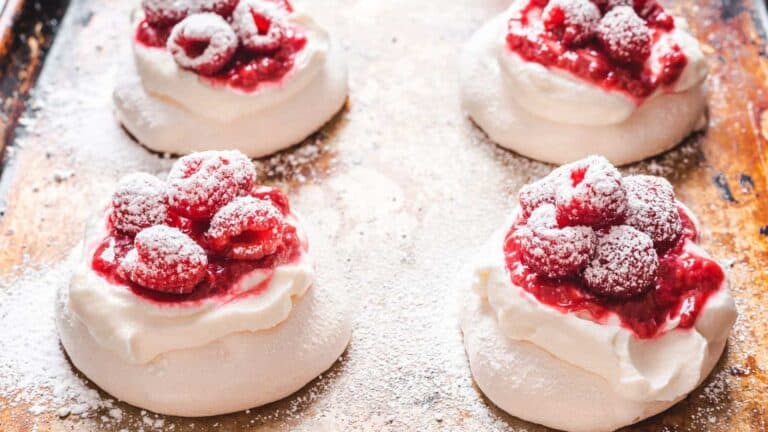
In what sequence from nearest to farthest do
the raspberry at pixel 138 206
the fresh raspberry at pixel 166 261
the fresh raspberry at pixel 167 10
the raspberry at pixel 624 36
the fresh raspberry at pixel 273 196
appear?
the fresh raspberry at pixel 166 261 < the raspberry at pixel 138 206 < the fresh raspberry at pixel 273 196 < the raspberry at pixel 624 36 < the fresh raspberry at pixel 167 10

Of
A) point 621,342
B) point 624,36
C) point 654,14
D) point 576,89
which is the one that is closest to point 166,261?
point 621,342

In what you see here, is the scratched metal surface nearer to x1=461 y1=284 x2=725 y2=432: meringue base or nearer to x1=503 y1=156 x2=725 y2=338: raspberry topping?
x1=461 y1=284 x2=725 y2=432: meringue base

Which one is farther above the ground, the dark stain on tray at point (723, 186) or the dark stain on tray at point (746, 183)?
the dark stain on tray at point (746, 183)

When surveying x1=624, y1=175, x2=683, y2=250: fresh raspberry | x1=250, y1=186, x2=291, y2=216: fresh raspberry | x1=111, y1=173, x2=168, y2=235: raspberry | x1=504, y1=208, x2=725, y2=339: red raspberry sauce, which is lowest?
x1=504, y1=208, x2=725, y2=339: red raspberry sauce

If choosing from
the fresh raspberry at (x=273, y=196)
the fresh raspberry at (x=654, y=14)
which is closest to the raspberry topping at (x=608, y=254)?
the fresh raspberry at (x=273, y=196)

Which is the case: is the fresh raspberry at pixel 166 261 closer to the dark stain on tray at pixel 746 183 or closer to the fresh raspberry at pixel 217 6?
the fresh raspberry at pixel 217 6

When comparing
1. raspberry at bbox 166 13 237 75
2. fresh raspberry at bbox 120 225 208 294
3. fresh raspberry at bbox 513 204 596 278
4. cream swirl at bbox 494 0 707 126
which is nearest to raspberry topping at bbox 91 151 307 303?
fresh raspberry at bbox 120 225 208 294
